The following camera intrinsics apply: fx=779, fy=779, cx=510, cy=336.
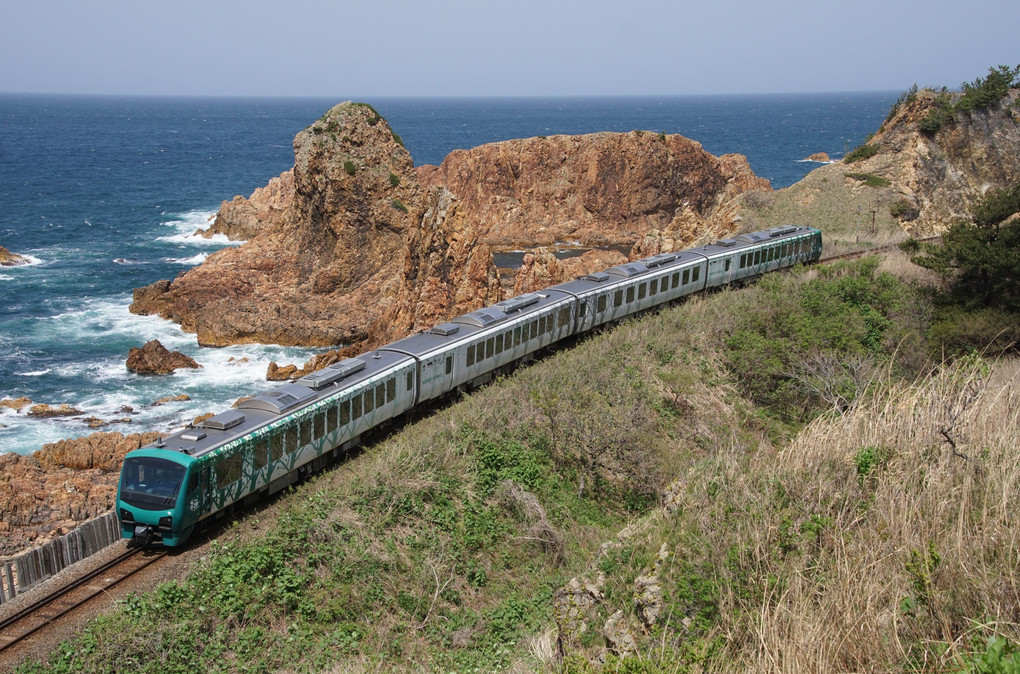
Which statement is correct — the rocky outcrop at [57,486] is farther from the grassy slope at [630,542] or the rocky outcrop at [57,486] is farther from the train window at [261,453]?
the grassy slope at [630,542]

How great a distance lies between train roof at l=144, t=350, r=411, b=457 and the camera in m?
14.9

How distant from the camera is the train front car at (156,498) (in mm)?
14109

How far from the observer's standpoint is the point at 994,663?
4.91 m

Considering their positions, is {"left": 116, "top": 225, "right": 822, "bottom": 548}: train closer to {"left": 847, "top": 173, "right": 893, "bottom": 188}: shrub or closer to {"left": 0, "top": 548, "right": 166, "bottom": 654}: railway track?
{"left": 0, "top": 548, "right": 166, "bottom": 654}: railway track

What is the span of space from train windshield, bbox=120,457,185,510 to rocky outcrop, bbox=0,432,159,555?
6.87 metres

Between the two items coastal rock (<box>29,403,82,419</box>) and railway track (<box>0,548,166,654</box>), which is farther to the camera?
coastal rock (<box>29,403,82,419</box>)

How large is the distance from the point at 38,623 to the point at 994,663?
13.2 m

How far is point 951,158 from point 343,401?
156ft

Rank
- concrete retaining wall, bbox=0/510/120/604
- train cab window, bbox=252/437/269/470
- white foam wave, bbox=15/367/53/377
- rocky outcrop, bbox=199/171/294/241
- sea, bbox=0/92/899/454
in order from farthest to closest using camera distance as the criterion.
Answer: rocky outcrop, bbox=199/171/294/241, white foam wave, bbox=15/367/53/377, sea, bbox=0/92/899/454, train cab window, bbox=252/437/269/470, concrete retaining wall, bbox=0/510/120/604

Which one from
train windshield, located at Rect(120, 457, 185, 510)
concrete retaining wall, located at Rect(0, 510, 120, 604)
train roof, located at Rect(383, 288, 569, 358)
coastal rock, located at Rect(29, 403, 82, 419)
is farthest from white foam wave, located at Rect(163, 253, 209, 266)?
train windshield, located at Rect(120, 457, 185, 510)

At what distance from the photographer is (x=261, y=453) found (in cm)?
1569

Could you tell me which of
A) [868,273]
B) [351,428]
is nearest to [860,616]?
[351,428]

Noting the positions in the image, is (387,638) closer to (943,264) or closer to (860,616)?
(860,616)

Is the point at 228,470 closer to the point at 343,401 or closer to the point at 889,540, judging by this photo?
the point at 343,401
